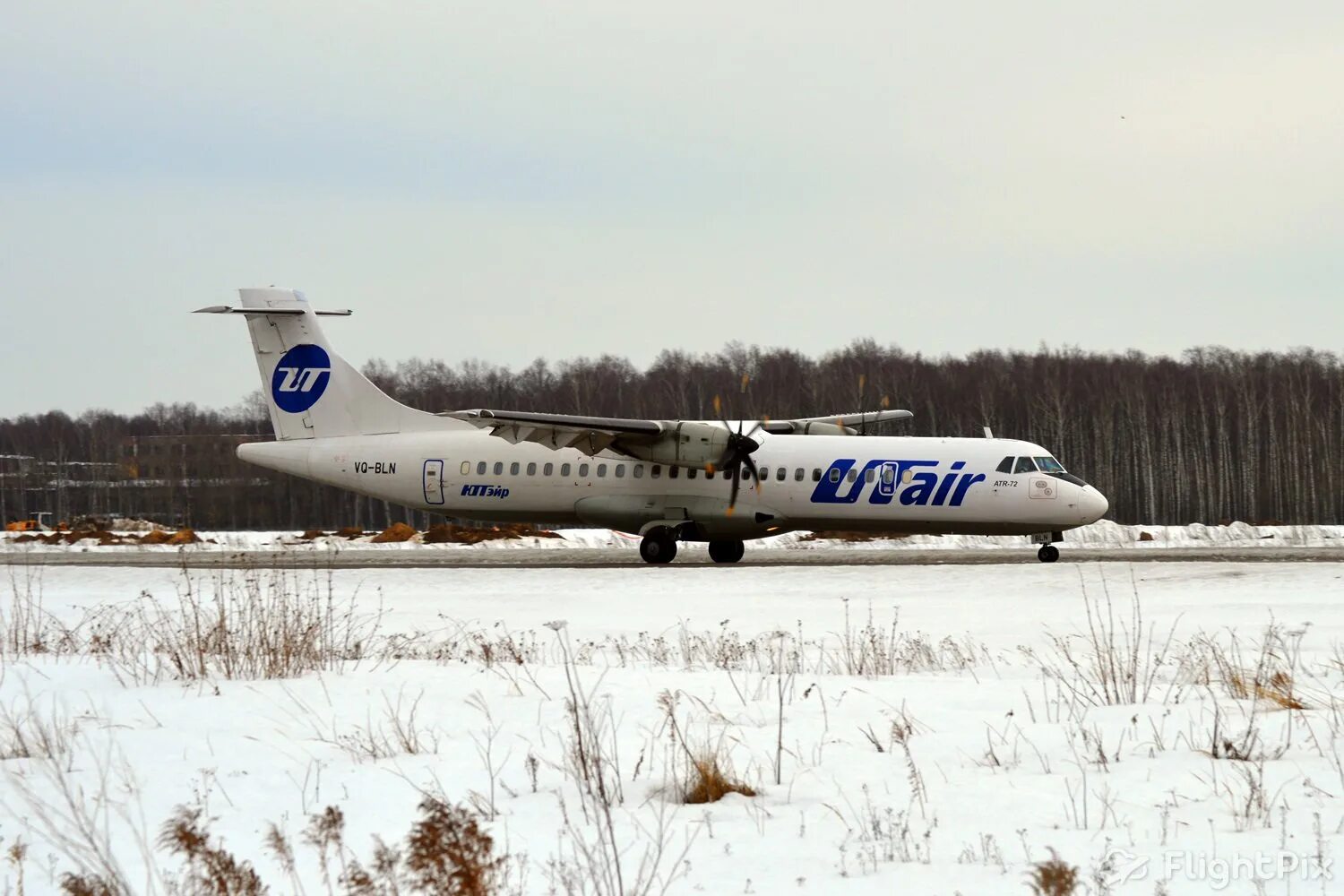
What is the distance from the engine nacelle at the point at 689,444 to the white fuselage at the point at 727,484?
0.65 metres

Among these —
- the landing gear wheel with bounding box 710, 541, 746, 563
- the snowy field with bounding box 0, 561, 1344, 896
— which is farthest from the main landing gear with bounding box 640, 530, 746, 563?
the snowy field with bounding box 0, 561, 1344, 896

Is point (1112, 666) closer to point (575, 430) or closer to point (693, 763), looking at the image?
point (693, 763)

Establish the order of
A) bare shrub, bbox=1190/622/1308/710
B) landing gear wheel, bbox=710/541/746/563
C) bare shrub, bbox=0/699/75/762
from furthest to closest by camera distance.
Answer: landing gear wheel, bbox=710/541/746/563
bare shrub, bbox=1190/622/1308/710
bare shrub, bbox=0/699/75/762

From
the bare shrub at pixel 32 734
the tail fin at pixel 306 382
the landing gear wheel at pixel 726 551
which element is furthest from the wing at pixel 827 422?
the bare shrub at pixel 32 734

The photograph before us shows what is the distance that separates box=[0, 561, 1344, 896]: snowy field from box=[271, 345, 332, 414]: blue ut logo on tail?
634 inches

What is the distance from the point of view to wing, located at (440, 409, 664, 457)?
2330 cm

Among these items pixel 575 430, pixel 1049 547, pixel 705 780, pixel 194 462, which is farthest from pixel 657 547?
pixel 194 462

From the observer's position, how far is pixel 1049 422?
58562 millimetres

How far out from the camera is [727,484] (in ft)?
83.4

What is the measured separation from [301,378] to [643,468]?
816 centimetres

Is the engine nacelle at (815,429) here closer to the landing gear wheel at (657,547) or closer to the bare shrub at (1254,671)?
the landing gear wheel at (657,547)

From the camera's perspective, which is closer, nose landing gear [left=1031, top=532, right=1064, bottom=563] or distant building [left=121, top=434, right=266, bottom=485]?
nose landing gear [left=1031, top=532, right=1064, bottom=563]

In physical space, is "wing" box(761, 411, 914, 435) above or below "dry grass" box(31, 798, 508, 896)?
above

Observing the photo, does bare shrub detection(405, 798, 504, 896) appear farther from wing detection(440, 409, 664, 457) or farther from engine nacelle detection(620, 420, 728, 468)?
engine nacelle detection(620, 420, 728, 468)
